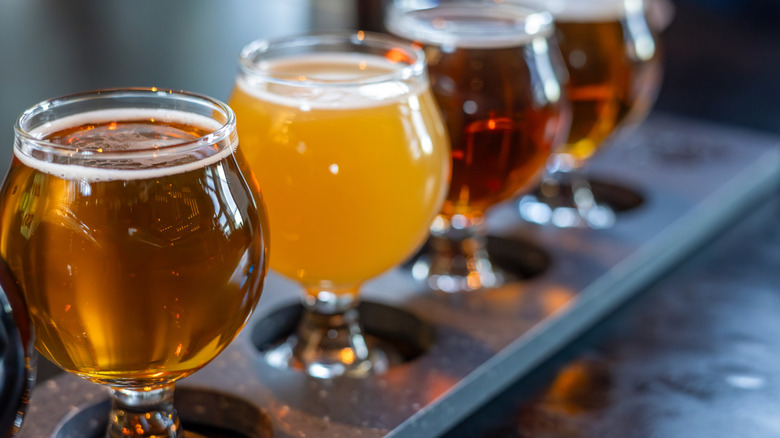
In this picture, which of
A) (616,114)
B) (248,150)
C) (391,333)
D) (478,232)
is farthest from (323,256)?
(616,114)

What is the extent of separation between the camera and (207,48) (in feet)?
5.48

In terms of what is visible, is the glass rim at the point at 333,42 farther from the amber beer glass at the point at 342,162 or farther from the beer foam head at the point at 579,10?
the beer foam head at the point at 579,10

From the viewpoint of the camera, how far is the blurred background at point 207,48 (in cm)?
147

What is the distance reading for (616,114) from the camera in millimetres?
1170

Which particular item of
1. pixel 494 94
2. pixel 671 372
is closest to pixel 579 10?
pixel 494 94

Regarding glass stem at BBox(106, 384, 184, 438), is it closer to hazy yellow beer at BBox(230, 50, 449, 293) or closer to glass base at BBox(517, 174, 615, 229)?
hazy yellow beer at BBox(230, 50, 449, 293)

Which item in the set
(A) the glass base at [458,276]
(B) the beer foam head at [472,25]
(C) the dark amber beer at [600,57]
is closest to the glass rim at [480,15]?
(B) the beer foam head at [472,25]

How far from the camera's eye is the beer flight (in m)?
0.61

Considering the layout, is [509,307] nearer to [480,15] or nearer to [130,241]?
[480,15]

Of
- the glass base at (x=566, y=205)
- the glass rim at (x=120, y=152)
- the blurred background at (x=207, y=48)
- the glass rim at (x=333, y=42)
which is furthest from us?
the blurred background at (x=207, y=48)

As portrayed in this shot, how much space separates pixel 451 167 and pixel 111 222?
1.33 ft

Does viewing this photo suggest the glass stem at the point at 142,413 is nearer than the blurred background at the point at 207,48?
Yes

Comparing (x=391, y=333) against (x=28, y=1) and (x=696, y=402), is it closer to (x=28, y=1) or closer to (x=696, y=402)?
(x=696, y=402)

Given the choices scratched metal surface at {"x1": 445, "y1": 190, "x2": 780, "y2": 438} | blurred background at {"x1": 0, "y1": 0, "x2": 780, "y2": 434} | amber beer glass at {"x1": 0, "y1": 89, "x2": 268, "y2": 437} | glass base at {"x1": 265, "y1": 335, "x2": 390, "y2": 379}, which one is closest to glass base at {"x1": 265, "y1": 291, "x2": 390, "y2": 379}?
glass base at {"x1": 265, "y1": 335, "x2": 390, "y2": 379}
